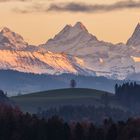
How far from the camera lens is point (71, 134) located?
163 m

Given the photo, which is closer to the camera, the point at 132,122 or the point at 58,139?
the point at 58,139

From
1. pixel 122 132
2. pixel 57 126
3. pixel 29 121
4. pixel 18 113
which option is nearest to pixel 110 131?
pixel 122 132

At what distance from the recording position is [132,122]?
17238 centimetres

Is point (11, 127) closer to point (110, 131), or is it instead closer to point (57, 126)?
point (57, 126)

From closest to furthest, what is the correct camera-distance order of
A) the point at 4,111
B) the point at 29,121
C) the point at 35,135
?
the point at 35,135 → the point at 29,121 → the point at 4,111

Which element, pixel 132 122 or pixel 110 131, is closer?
pixel 110 131

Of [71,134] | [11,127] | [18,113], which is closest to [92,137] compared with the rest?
[71,134]

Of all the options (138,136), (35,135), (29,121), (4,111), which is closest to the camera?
(138,136)

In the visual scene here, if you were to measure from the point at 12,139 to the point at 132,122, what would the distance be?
70.5 feet

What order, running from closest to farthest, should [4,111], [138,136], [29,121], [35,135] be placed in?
[138,136] < [35,135] < [29,121] < [4,111]

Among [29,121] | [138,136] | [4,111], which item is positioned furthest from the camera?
[4,111]

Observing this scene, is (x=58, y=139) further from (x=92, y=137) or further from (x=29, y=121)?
(x=29, y=121)

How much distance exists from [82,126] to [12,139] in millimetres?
15271

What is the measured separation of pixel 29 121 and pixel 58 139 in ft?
63.8
